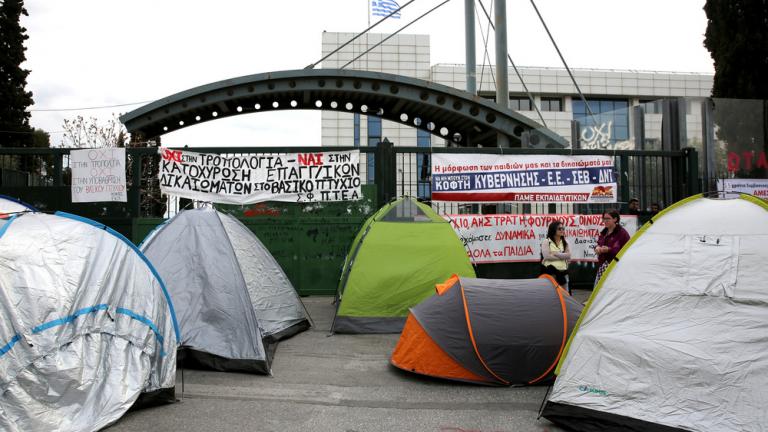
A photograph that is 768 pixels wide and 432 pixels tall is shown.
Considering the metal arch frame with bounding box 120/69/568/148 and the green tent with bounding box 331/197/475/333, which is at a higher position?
the metal arch frame with bounding box 120/69/568/148

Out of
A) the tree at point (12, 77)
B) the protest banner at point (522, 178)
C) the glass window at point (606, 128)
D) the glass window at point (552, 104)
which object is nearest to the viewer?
the protest banner at point (522, 178)

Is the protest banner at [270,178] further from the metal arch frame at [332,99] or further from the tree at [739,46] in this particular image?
the tree at [739,46]

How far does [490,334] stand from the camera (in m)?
5.78

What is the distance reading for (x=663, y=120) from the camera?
1436cm

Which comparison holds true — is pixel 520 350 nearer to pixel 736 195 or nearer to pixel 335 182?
pixel 736 195

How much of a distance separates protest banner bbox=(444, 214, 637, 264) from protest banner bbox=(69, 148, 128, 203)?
599 centimetres

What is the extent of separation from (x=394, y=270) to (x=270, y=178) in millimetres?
3919

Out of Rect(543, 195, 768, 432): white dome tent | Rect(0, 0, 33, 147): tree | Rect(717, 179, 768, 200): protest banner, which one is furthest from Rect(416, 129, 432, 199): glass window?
Rect(0, 0, 33, 147): tree

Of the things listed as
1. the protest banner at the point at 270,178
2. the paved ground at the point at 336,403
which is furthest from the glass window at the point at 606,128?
the paved ground at the point at 336,403

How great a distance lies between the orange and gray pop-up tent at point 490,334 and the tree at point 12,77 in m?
26.5

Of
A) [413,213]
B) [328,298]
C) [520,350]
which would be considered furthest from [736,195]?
[328,298]

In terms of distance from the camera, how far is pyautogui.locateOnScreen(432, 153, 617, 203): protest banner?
37.3ft

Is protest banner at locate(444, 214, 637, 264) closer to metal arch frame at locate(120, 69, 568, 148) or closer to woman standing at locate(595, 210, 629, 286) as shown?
metal arch frame at locate(120, 69, 568, 148)

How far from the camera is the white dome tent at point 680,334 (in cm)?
423
